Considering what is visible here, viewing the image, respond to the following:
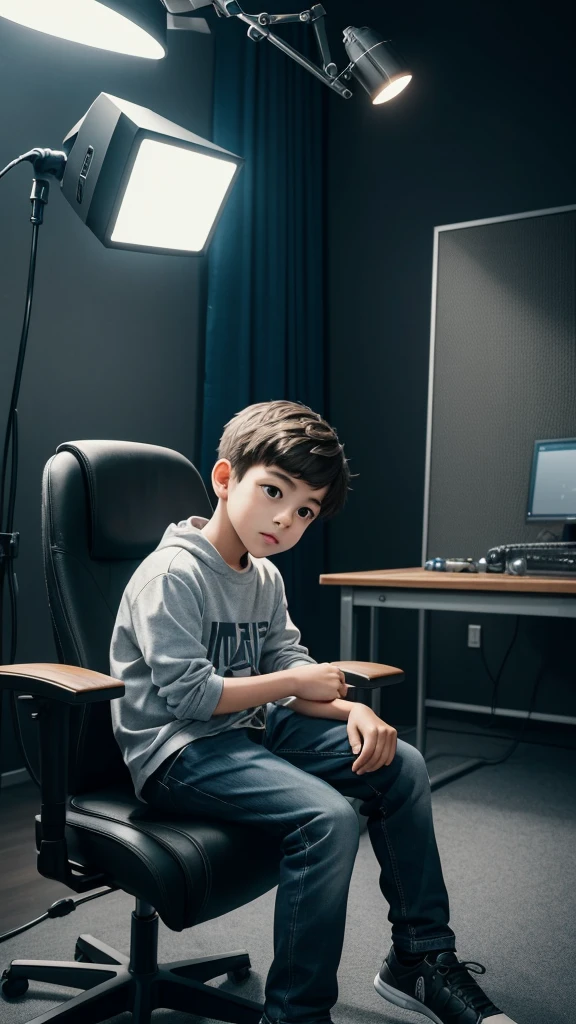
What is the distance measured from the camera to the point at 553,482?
2504mm

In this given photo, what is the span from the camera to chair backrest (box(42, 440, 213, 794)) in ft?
3.93

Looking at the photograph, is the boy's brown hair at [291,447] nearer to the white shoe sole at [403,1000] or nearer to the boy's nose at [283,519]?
the boy's nose at [283,519]

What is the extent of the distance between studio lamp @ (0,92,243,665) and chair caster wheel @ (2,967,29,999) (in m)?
0.70

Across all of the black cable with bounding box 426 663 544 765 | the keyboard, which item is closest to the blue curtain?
the black cable with bounding box 426 663 544 765

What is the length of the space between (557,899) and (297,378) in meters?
2.09

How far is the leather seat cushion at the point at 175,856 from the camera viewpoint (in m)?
0.94

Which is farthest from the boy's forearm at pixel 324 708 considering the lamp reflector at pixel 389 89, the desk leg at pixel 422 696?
the lamp reflector at pixel 389 89

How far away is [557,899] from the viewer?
1.80 meters

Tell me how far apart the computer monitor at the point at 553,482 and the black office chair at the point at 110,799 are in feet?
4.31

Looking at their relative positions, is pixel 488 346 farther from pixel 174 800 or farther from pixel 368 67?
pixel 174 800

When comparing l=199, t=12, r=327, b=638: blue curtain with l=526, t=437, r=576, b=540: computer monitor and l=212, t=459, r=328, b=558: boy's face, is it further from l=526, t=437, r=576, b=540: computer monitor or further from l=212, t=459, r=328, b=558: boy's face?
l=212, t=459, r=328, b=558: boy's face

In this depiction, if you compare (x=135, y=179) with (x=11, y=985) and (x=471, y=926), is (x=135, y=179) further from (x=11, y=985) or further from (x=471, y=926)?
(x=471, y=926)

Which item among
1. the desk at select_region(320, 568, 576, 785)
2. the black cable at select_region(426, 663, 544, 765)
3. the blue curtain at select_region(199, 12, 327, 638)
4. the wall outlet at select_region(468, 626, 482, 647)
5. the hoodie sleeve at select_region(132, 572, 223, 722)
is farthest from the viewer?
the wall outlet at select_region(468, 626, 482, 647)

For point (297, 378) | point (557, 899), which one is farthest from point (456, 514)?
point (557, 899)
